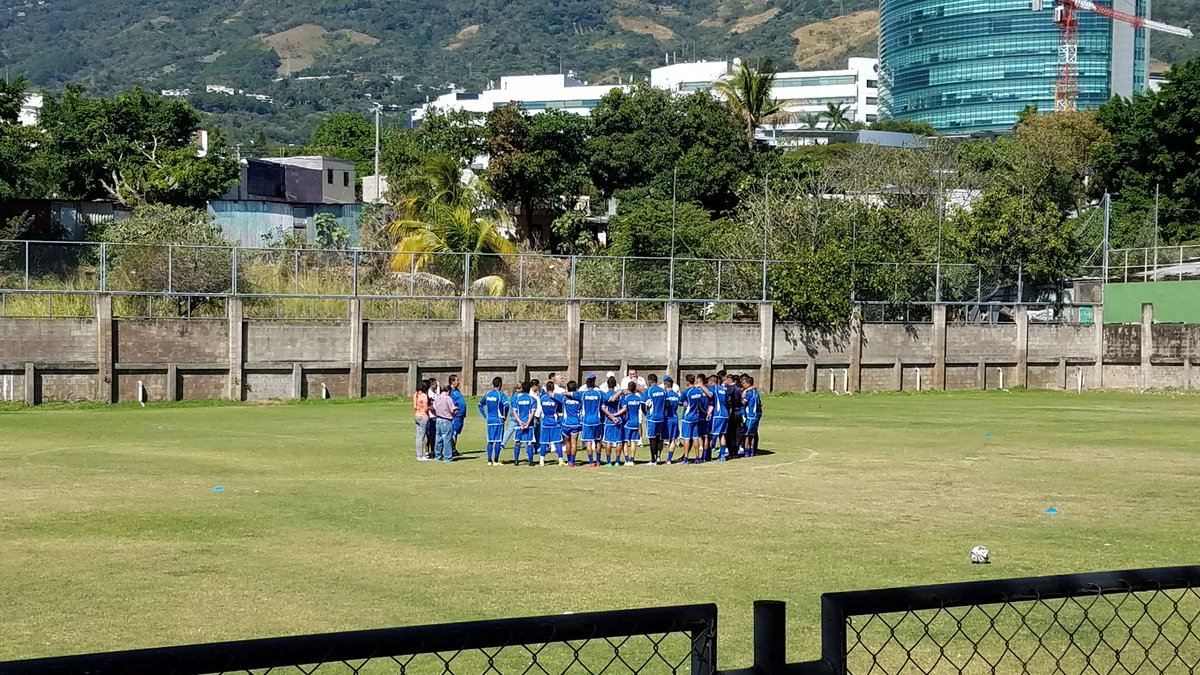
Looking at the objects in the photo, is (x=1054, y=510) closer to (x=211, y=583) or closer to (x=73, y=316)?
(x=211, y=583)

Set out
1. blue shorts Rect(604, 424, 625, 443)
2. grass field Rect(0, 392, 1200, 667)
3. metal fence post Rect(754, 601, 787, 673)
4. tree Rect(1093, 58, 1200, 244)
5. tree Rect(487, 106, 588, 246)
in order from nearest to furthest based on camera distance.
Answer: metal fence post Rect(754, 601, 787, 673), grass field Rect(0, 392, 1200, 667), blue shorts Rect(604, 424, 625, 443), tree Rect(1093, 58, 1200, 244), tree Rect(487, 106, 588, 246)

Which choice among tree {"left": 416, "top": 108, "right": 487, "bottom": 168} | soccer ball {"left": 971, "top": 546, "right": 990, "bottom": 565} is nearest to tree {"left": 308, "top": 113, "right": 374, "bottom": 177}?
tree {"left": 416, "top": 108, "right": 487, "bottom": 168}

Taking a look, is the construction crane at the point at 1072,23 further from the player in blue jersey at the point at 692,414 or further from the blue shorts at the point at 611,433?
the blue shorts at the point at 611,433

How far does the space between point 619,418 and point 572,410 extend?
3.03 feet

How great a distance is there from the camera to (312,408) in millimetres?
42406

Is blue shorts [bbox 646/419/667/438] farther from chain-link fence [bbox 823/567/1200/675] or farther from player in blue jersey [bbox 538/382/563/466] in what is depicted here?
chain-link fence [bbox 823/567/1200/675]

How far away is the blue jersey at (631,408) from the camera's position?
26922 millimetres

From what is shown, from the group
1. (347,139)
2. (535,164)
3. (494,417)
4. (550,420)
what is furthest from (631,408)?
(347,139)

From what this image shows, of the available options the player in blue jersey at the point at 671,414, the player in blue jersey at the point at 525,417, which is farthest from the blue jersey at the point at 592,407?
the player in blue jersey at the point at 671,414

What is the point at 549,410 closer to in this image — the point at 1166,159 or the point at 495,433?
the point at 495,433

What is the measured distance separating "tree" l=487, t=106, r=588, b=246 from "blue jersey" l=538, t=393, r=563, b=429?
49.8 metres

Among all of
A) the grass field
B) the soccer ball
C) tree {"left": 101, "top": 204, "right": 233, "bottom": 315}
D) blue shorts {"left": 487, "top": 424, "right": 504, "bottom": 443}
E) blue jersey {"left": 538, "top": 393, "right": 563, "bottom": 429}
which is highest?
tree {"left": 101, "top": 204, "right": 233, "bottom": 315}

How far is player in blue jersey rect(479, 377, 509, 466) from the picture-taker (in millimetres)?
26392

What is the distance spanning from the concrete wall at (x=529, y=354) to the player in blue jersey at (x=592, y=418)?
65.7 feet
